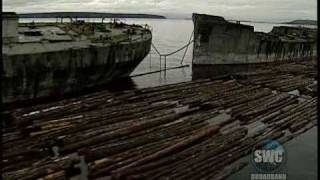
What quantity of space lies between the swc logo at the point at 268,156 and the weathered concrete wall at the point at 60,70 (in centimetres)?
1430

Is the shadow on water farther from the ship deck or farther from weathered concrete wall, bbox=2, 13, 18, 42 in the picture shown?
weathered concrete wall, bbox=2, 13, 18, 42

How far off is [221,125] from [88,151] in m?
7.17

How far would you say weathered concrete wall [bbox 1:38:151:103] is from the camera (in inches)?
936

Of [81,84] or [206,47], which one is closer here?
[81,84]

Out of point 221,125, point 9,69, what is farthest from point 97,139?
point 9,69

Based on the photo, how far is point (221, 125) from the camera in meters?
19.7

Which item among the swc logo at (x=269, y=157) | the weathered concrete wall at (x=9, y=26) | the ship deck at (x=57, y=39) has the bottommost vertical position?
the swc logo at (x=269, y=157)

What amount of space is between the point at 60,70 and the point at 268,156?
14731 mm

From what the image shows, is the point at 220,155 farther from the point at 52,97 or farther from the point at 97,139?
the point at 52,97

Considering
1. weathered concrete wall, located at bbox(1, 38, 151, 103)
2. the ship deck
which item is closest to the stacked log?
weathered concrete wall, located at bbox(1, 38, 151, 103)

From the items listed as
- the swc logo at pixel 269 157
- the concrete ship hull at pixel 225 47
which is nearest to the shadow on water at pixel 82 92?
the concrete ship hull at pixel 225 47

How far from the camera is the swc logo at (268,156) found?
16677 mm

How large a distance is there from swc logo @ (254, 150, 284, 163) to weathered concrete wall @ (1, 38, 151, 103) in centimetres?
1430

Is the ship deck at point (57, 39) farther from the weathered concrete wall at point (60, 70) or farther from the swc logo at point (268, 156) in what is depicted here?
the swc logo at point (268, 156)
